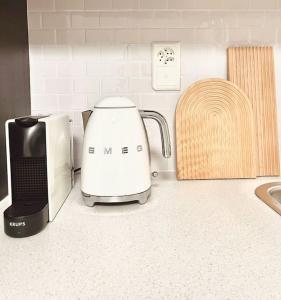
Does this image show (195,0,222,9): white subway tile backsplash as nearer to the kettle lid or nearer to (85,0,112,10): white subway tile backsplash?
(85,0,112,10): white subway tile backsplash

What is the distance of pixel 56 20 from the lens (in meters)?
0.98

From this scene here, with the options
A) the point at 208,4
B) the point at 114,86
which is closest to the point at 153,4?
the point at 208,4

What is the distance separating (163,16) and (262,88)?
36 centimetres

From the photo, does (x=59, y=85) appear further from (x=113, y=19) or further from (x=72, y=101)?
(x=113, y=19)

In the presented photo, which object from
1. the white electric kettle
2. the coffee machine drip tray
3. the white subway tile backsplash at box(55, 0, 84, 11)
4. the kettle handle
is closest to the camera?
the coffee machine drip tray

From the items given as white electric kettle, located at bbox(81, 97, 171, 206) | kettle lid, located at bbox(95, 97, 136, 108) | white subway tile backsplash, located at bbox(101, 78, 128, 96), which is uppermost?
Answer: white subway tile backsplash, located at bbox(101, 78, 128, 96)

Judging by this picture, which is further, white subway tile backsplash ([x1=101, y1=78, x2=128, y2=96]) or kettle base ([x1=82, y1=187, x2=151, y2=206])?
white subway tile backsplash ([x1=101, y1=78, x2=128, y2=96])

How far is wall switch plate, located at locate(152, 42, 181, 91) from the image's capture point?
3.26ft

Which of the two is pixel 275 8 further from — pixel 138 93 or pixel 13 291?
pixel 13 291

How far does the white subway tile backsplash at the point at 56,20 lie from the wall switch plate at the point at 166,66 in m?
0.26

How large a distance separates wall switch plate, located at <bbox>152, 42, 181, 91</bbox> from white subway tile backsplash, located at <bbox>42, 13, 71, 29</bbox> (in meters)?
0.26

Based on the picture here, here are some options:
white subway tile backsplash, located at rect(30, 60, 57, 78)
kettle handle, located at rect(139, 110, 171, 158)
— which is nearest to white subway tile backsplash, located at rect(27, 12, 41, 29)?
white subway tile backsplash, located at rect(30, 60, 57, 78)

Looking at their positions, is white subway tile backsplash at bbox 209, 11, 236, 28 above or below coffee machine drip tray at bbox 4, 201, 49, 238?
above

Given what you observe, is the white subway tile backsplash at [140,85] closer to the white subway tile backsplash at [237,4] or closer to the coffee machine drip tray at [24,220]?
the white subway tile backsplash at [237,4]
